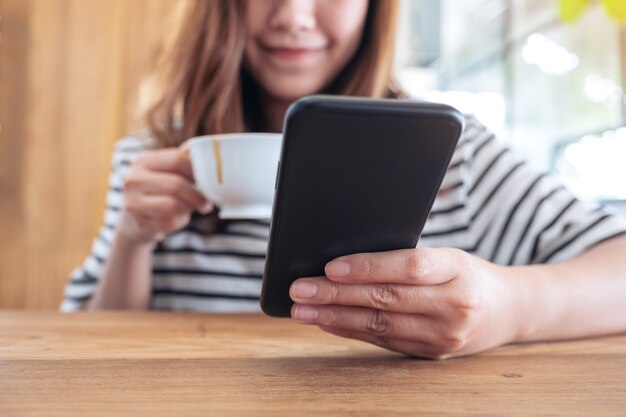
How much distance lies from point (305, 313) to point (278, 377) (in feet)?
0.23

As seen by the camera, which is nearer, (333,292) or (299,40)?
(333,292)

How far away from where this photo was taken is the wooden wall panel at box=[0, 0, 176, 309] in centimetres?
232

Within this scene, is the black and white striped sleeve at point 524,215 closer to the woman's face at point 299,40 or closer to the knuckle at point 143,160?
the woman's face at point 299,40

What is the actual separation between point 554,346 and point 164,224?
53cm

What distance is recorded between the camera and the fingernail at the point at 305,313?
51 cm

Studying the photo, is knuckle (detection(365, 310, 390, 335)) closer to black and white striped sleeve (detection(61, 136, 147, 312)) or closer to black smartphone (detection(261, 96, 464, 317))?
black smartphone (detection(261, 96, 464, 317))

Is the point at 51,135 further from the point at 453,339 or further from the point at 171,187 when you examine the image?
the point at 453,339

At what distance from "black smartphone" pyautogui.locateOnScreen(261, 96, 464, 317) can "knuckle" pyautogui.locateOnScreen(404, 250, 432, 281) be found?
0.02 meters

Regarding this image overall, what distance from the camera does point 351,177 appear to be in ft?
1.46

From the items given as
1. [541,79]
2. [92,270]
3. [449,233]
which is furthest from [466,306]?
[541,79]

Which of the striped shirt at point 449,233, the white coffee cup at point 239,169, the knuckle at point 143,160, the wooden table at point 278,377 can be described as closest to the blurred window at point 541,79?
the striped shirt at point 449,233

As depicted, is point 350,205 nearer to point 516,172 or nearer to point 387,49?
point 516,172

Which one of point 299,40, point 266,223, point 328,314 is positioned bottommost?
point 266,223

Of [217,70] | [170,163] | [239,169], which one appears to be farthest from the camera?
[217,70]
